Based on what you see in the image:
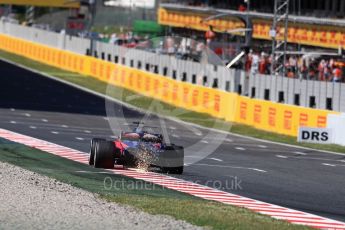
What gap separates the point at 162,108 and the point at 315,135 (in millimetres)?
16083

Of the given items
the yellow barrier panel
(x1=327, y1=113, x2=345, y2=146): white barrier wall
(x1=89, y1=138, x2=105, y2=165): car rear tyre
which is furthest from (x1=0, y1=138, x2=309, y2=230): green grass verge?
the yellow barrier panel

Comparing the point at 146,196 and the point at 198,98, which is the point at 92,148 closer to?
the point at 146,196

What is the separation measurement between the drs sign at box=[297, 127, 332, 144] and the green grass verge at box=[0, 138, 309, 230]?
545 inches

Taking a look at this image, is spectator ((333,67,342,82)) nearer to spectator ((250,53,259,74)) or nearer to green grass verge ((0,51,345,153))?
green grass verge ((0,51,345,153))

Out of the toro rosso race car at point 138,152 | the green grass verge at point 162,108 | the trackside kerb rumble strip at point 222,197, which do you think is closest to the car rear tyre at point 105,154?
the toro rosso race car at point 138,152

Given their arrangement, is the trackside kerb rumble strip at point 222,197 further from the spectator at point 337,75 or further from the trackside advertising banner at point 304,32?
the trackside advertising banner at point 304,32

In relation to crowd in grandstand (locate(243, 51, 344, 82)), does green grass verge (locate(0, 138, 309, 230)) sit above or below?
below

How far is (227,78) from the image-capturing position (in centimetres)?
5306

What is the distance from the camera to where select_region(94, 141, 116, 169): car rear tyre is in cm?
2588

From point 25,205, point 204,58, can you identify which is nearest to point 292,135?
point 204,58

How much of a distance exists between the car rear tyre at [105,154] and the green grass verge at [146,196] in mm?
330

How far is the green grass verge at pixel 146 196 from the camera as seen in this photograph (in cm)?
1784

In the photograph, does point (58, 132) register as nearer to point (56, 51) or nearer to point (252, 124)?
point (252, 124)

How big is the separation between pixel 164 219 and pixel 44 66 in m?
61.1
